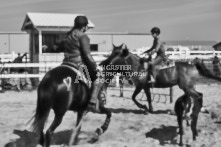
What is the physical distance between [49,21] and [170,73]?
1056 centimetres

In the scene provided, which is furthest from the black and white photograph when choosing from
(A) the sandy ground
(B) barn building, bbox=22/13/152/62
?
(B) barn building, bbox=22/13/152/62

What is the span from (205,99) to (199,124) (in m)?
4.06

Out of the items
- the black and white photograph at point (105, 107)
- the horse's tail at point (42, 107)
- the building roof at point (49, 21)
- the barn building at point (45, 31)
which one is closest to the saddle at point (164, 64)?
the black and white photograph at point (105, 107)

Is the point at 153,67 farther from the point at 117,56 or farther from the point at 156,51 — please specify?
the point at 117,56

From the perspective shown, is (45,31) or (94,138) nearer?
(94,138)

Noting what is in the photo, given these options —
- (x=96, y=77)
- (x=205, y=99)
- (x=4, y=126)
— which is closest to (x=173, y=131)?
(x=96, y=77)

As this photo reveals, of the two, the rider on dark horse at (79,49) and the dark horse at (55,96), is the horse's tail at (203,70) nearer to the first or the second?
the rider on dark horse at (79,49)

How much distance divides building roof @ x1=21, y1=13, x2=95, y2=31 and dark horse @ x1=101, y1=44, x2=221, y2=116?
29.7ft

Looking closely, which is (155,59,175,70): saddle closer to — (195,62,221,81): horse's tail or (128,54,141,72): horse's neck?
(128,54,141,72): horse's neck

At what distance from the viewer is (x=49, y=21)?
58.3 ft

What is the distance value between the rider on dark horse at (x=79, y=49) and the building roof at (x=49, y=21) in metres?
11.9

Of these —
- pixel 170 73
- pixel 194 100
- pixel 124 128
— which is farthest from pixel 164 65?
pixel 124 128

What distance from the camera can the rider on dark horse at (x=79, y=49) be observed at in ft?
17.4

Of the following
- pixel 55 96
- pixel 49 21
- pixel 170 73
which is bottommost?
pixel 55 96
